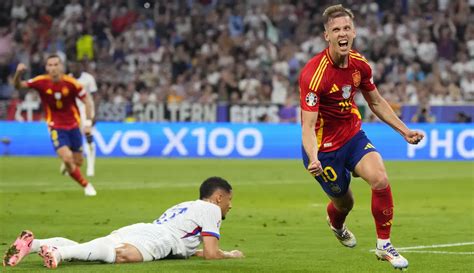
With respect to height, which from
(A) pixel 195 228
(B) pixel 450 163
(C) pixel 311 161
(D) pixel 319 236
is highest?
(C) pixel 311 161

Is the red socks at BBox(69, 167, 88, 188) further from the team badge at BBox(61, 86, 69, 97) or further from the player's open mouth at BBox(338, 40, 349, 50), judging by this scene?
the player's open mouth at BBox(338, 40, 349, 50)

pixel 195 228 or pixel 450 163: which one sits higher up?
pixel 195 228

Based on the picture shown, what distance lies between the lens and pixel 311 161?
1005cm

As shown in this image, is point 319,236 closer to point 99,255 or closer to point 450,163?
point 99,255

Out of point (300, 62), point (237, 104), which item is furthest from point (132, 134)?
point (300, 62)

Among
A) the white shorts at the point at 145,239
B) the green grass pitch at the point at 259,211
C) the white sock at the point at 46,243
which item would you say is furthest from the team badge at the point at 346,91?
the white sock at the point at 46,243

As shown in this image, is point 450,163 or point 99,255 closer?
point 99,255

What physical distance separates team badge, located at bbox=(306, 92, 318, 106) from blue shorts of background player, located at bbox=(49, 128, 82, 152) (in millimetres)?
10237

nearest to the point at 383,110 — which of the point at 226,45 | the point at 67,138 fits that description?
the point at 67,138

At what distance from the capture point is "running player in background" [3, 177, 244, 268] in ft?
33.3

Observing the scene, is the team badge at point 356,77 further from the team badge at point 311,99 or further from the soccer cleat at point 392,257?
the soccer cleat at point 392,257

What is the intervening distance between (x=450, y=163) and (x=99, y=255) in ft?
70.7

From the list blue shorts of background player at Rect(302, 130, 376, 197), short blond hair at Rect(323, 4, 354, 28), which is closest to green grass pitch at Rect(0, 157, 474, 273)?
blue shorts of background player at Rect(302, 130, 376, 197)

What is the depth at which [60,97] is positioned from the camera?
2045 centimetres
